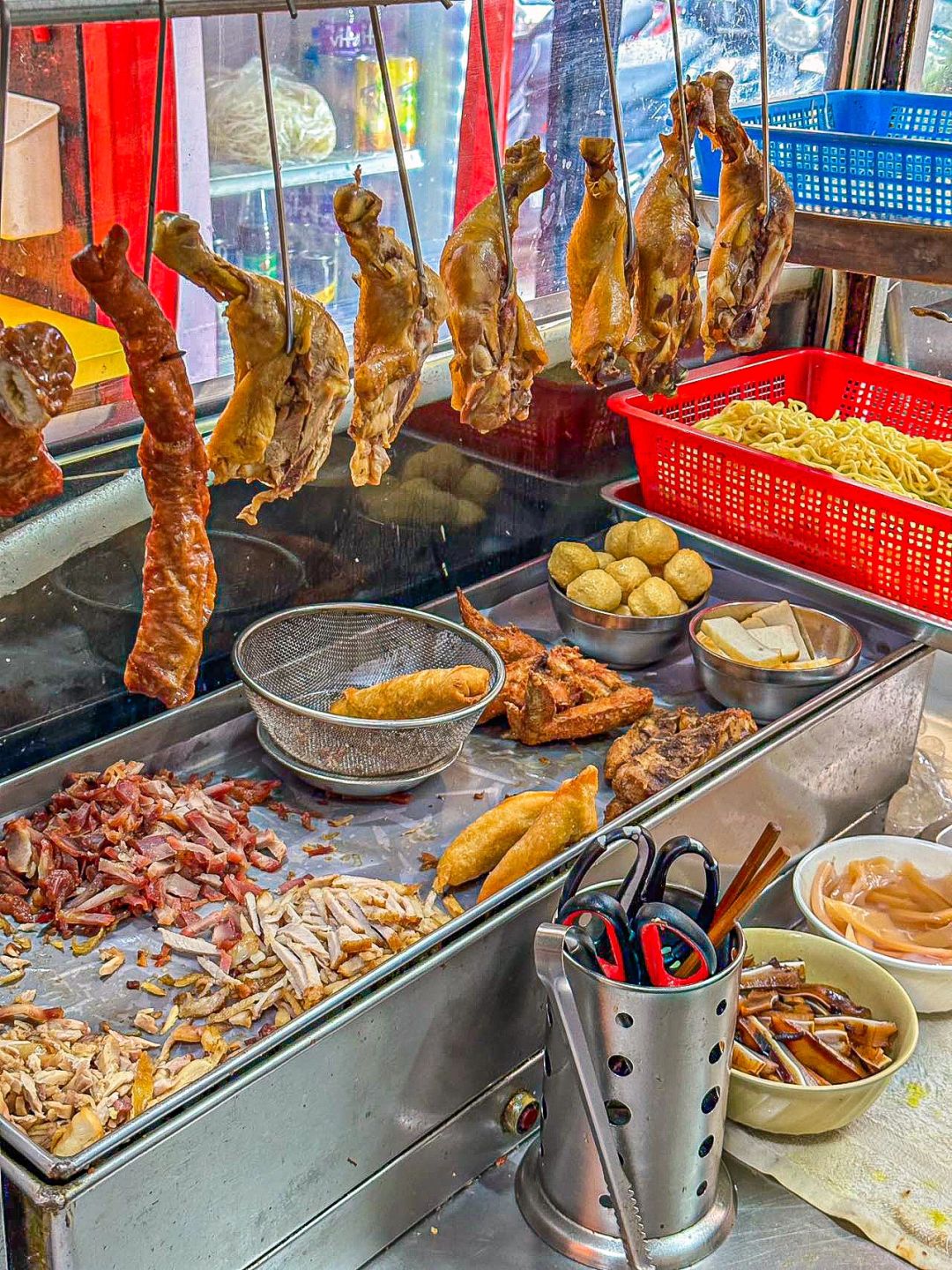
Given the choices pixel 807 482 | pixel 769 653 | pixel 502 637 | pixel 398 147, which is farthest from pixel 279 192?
pixel 807 482

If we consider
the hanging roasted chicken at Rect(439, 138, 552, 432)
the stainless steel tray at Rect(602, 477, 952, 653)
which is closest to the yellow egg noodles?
the stainless steel tray at Rect(602, 477, 952, 653)

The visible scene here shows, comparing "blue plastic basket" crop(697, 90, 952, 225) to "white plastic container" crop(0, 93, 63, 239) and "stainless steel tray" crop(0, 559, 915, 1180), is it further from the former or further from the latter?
"white plastic container" crop(0, 93, 63, 239)

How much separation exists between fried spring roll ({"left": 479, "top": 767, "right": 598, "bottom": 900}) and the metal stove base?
35 cm

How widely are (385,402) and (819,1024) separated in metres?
0.93

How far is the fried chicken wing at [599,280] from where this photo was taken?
1407mm

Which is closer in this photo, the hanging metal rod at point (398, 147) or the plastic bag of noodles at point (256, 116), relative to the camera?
the hanging metal rod at point (398, 147)

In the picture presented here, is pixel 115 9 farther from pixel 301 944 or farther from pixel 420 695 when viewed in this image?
pixel 420 695

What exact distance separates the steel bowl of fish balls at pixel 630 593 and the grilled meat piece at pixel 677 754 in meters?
0.28

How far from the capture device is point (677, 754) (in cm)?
189

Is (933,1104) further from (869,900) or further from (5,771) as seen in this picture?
(5,771)

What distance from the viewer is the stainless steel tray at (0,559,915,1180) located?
1438 millimetres

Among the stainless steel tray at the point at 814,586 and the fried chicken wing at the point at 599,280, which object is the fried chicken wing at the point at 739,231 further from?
the stainless steel tray at the point at 814,586

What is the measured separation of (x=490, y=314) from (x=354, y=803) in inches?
30.2

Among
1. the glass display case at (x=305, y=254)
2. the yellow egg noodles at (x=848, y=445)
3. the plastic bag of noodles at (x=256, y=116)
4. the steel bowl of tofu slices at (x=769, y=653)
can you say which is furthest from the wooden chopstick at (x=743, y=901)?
the plastic bag of noodles at (x=256, y=116)
